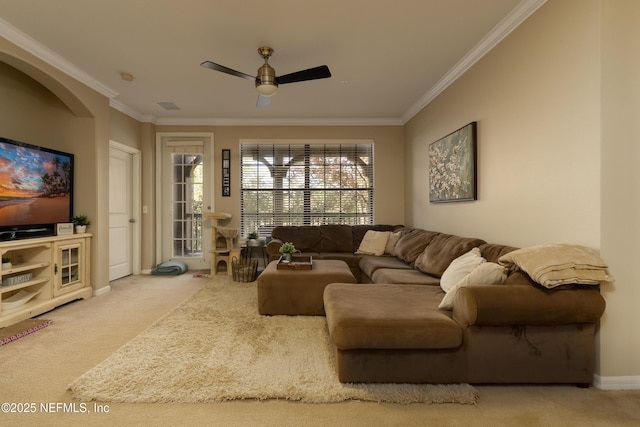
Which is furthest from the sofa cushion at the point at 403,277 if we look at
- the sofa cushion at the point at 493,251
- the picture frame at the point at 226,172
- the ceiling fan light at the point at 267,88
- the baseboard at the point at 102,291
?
the baseboard at the point at 102,291

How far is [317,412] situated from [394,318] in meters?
0.65

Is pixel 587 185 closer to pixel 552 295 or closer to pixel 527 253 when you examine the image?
pixel 527 253

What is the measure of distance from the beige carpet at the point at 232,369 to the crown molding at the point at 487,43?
2.72 m

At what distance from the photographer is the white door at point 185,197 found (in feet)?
18.3

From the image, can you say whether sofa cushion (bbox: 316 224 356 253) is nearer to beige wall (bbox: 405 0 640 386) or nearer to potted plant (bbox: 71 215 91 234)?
beige wall (bbox: 405 0 640 386)

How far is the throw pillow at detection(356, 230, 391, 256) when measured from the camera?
4.65 m

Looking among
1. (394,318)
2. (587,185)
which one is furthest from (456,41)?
(394,318)

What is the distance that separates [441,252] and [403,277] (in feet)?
1.48

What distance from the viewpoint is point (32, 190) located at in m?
3.28

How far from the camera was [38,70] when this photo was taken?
10.4 feet

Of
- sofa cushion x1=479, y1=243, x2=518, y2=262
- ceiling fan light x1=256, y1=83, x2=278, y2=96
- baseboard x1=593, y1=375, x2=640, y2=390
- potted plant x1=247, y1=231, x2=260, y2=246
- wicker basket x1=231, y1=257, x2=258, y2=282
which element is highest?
ceiling fan light x1=256, y1=83, x2=278, y2=96

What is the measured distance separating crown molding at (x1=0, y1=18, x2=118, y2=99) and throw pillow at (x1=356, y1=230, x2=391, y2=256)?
398 centimetres

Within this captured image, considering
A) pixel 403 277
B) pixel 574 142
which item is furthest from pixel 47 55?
pixel 574 142

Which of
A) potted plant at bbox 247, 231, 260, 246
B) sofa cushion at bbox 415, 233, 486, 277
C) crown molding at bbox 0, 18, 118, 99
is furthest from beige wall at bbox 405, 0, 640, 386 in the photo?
crown molding at bbox 0, 18, 118, 99
